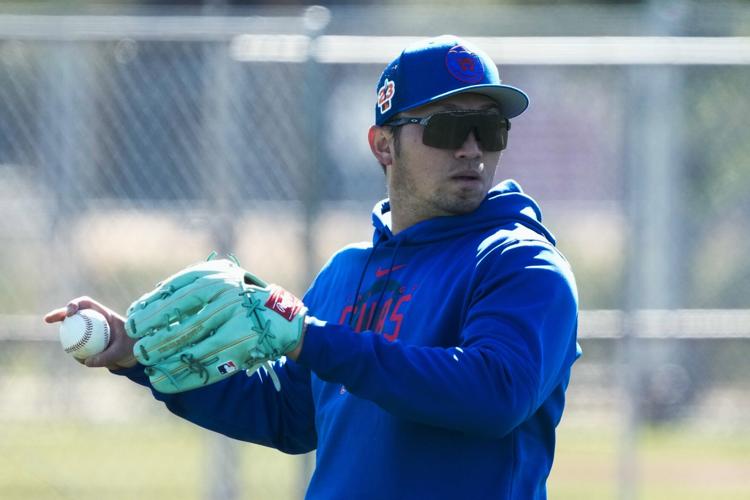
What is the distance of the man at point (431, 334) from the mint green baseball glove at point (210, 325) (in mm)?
23

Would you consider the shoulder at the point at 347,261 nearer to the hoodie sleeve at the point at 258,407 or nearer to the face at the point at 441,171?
the face at the point at 441,171

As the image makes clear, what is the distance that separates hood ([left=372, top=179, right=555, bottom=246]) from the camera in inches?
123

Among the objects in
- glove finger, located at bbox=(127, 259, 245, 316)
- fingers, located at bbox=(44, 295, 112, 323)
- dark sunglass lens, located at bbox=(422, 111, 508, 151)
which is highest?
dark sunglass lens, located at bbox=(422, 111, 508, 151)

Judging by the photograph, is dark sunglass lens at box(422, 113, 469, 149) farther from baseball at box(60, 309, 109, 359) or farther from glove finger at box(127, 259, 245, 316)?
baseball at box(60, 309, 109, 359)

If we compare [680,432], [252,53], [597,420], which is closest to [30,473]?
[252,53]

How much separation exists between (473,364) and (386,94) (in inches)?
40.9

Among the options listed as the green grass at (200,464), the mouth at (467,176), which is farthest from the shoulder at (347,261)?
the green grass at (200,464)

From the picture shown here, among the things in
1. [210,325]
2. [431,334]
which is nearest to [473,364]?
[431,334]

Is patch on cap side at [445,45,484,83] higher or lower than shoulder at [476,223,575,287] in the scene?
higher

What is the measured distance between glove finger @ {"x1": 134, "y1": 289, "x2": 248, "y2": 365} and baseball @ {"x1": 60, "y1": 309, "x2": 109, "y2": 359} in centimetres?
30

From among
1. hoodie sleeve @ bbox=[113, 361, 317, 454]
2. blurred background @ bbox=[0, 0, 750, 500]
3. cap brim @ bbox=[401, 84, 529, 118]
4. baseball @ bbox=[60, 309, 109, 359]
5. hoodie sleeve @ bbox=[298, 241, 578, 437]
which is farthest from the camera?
blurred background @ bbox=[0, 0, 750, 500]

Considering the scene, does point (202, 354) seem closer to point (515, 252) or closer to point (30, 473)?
point (515, 252)

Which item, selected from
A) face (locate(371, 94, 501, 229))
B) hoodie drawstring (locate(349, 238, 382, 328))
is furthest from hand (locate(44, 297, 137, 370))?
face (locate(371, 94, 501, 229))

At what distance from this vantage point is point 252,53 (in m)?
5.93
